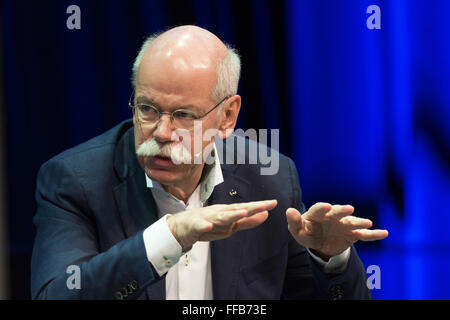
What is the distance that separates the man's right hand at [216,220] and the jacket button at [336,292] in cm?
46

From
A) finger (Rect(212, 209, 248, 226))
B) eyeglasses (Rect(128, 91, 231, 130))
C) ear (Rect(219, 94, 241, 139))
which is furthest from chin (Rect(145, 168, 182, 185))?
finger (Rect(212, 209, 248, 226))

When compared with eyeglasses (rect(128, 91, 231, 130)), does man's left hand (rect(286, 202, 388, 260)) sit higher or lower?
lower

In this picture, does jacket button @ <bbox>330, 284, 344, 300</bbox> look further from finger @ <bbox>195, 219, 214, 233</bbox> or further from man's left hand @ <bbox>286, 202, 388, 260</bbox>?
finger @ <bbox>195, 219, 214, 233</bbox>

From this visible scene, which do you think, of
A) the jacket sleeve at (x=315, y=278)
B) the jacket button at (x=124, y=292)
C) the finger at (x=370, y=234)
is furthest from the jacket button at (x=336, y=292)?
the jacket button at (x=124, y=292)

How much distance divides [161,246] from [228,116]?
515mm

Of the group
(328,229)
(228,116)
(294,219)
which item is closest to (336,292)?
(328,229)

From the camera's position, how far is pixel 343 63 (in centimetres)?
237

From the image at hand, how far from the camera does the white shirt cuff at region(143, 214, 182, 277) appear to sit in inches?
58.0

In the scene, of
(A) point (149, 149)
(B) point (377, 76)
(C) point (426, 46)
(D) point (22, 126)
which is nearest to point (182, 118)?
(A) point (149, 149)

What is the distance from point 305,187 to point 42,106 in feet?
3.16

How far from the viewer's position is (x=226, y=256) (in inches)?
70.5

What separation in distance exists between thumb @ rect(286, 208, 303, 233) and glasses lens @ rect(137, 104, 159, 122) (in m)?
0.41
